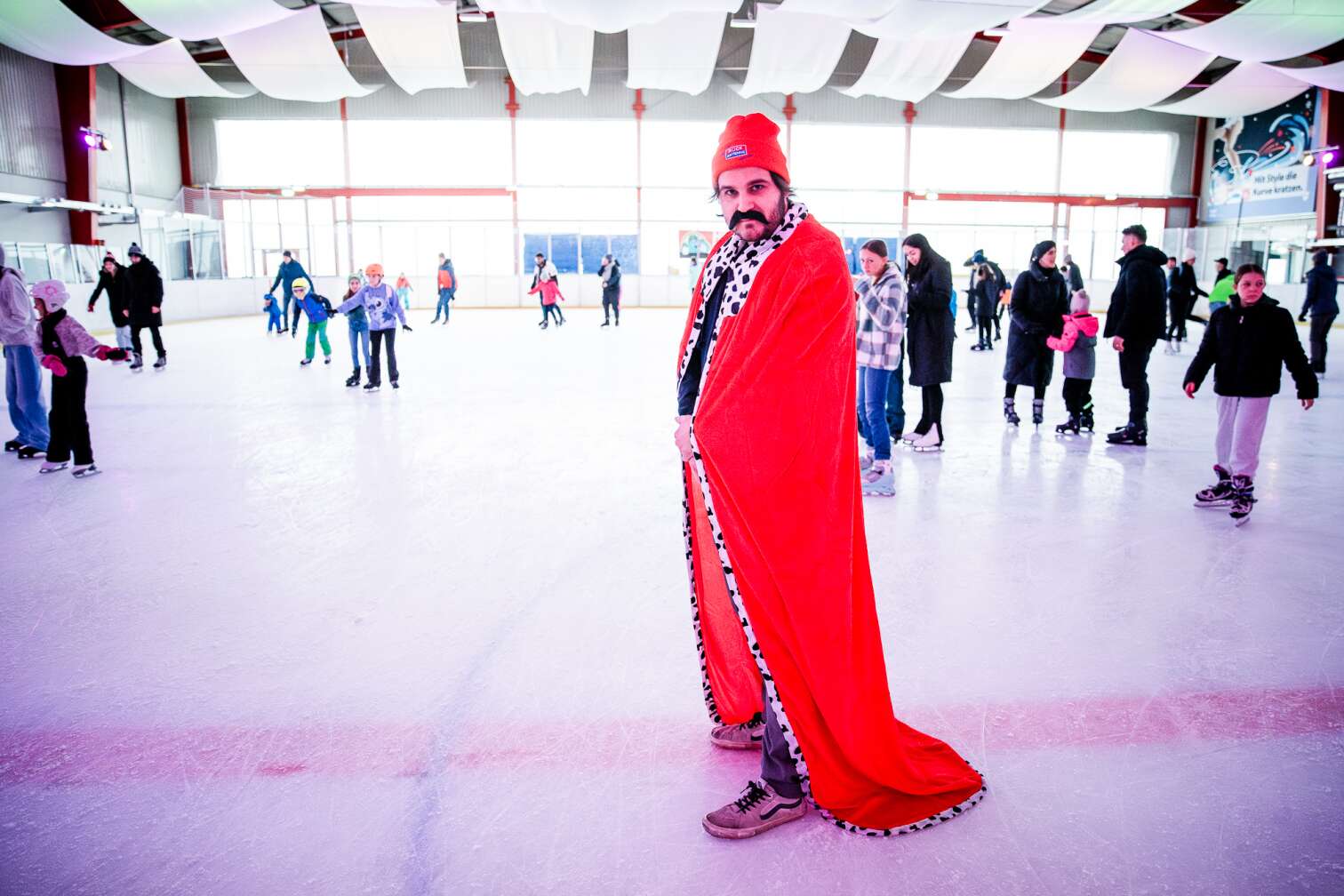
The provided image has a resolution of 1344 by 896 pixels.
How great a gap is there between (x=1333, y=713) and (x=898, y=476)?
2669mm

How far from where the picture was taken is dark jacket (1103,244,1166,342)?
541cm

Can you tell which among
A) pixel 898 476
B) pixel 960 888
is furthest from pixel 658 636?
pixel 898 476

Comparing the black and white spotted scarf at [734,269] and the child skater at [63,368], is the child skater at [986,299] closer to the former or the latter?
the child skater at [63,368]

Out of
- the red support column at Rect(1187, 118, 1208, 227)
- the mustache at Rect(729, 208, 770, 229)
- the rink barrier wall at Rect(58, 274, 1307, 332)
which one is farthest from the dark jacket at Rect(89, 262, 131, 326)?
the red support column at Rect(1187, 118, 1208, 227)

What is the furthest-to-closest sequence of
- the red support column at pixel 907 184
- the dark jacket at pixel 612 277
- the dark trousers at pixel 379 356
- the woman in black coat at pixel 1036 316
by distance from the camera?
the red support column at pixel 907 184, the dark jacket at pixel 612 277, the dark trousers at pixel 379 356, the woman in black coat at pixel 1036 316

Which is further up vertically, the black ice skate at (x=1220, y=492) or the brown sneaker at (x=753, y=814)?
the black ice skate at (x=1220, y=492)

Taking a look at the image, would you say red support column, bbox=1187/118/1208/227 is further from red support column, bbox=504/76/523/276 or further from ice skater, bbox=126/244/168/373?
ice skater, bbox=126/244/168/373

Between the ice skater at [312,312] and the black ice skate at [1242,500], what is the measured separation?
8.76 meters

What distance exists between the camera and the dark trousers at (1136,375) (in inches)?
216

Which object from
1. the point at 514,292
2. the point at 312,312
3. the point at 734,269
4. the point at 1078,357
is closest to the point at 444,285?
the point at 514,292

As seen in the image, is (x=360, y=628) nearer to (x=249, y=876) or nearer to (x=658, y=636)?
(x=658, y=636)

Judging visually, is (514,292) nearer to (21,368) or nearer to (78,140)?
(78,140)

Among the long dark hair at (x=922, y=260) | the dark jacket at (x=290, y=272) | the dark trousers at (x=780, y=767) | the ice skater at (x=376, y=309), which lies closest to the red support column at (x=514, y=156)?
the dark jacket at (x=290, y=272)

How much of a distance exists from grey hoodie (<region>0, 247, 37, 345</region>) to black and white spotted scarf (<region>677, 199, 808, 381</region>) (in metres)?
4.96
